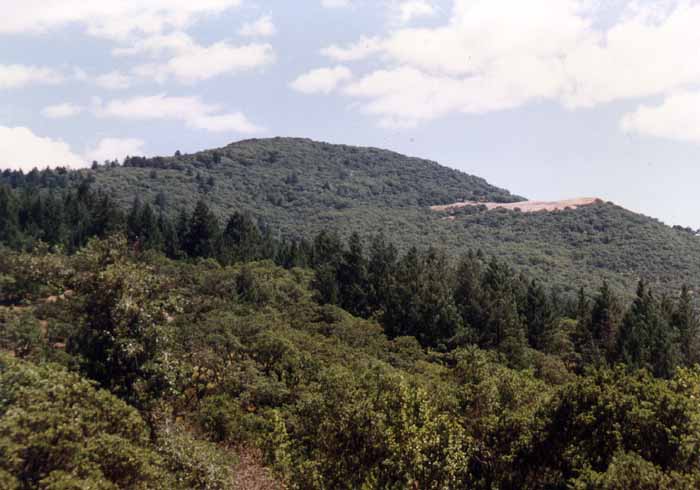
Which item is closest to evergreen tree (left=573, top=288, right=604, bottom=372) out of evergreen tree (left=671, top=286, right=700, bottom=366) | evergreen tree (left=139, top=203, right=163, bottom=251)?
evergreen tree (left=671, top=286, right=700, bottom=366)

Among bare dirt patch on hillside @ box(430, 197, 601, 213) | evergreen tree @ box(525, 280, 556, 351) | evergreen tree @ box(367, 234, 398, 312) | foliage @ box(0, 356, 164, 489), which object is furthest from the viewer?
bare dirt patch on hillside @ box(430, 197, 601, 213)

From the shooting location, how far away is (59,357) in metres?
27.1

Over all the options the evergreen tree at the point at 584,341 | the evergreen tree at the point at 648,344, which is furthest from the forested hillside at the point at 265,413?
the evergreen tree at the point at 648,344

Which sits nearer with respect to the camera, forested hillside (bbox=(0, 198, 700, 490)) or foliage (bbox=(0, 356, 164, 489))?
foliage (bbox=(0, 356, 164, 489))

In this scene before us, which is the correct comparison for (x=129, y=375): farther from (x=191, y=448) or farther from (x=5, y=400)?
(x=5, y=400)

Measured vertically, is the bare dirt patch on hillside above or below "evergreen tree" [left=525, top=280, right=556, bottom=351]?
above

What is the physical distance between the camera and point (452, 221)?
168 meters

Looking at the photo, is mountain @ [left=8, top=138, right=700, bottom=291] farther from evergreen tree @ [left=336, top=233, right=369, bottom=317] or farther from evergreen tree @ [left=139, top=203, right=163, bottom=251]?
evergreen tree @ [left=139, top=203, right=163, bottom=251]

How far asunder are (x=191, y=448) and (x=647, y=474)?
492 inches

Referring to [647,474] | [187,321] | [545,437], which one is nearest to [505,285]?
[187,321]

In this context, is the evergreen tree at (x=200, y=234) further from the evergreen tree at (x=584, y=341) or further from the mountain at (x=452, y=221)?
the evergreen tree at (x=584, y=341)

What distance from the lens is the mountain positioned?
4793 inches

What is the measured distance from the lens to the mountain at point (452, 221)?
121750mm

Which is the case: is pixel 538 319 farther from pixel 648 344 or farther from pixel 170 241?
pixel 170 241
